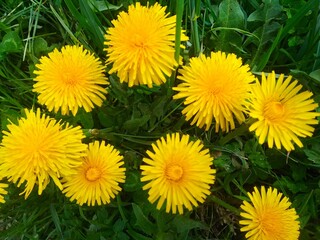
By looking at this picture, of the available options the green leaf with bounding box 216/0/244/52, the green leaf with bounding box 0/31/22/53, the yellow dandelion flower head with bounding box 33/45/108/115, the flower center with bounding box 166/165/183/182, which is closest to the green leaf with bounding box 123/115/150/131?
the yellow dandelion flower head with bounding box 33/45/108/115

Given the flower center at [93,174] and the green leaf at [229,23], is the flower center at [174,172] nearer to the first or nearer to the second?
the flower center at [93,174]

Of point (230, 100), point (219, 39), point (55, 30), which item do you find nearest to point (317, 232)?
point (230, 100)

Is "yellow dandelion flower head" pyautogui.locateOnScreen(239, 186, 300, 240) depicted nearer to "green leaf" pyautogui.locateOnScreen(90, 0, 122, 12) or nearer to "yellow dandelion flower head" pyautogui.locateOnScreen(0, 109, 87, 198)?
"yellow dandelion flower head" pyautogui.locateOnScreen(0, 109, 87, 198)

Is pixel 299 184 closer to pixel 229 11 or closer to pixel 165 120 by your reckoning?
pixel 165 120

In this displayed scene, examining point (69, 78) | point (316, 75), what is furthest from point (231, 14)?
point (69, 78)

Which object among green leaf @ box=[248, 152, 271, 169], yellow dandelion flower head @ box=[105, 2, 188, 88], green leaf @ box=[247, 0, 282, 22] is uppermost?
green leaf @ box=[247, 0, 282, 22]

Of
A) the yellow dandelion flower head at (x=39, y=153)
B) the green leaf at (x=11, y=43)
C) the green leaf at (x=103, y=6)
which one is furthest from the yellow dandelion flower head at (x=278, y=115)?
the green leaf at (x=11, y=43)

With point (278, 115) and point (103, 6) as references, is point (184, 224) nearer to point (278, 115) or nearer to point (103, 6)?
point (278, 115)

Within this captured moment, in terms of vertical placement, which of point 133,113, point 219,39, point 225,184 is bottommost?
point 225,184
